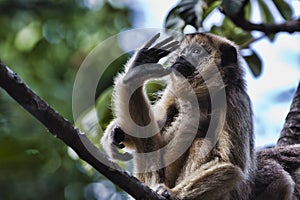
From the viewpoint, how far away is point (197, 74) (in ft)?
18.6

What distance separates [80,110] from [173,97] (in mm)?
903

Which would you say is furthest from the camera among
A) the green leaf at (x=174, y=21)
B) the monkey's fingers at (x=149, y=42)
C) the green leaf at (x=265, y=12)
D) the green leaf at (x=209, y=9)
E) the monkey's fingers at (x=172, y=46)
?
the green leaf at (x=265, y=12)

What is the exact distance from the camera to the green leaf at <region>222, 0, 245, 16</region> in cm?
537

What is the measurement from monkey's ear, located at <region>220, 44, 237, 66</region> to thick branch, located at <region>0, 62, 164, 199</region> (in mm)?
2177

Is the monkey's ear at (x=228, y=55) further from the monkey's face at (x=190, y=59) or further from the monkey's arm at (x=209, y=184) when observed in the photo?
the monkey's arm at (x=209, y=184)

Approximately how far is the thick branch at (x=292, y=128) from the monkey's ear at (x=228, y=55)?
4.26 feet

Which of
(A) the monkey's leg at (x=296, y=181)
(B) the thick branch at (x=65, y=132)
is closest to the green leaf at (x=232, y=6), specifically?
(A) the monkey's leg at (x=296, y=181)

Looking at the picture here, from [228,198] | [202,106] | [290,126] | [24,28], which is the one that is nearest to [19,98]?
[228,198]

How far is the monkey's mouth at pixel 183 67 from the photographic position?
5530mm

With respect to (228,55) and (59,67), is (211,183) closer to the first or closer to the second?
(228,55)

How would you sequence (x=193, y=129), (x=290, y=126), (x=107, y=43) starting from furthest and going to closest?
(x=107, y=43) < (x=290, y=126) < (x=193, y=129)

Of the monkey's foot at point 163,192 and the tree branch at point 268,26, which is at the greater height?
the tree branch at point 268,26

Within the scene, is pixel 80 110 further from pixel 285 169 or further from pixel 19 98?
pixel 19 98

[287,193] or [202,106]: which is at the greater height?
[202,106]
